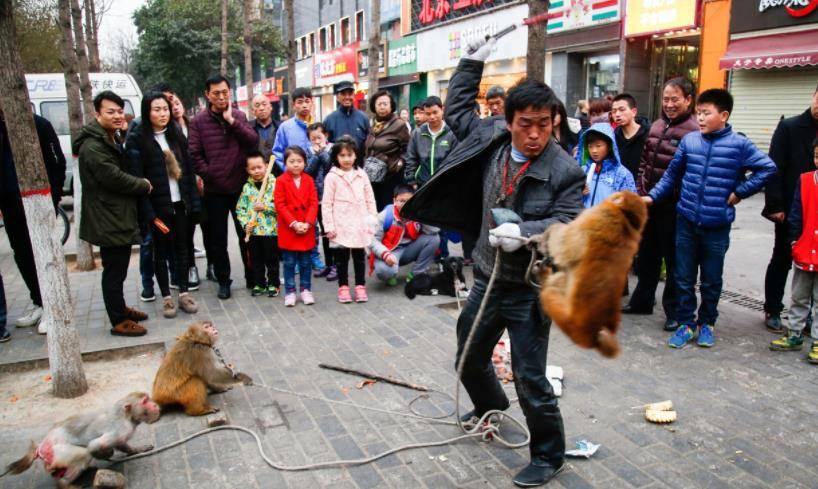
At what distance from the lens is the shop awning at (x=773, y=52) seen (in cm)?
1184

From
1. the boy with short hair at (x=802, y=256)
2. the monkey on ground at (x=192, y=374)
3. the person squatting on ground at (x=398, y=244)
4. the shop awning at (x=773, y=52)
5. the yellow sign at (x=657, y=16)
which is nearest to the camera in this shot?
the monkey on ground at (x=192, y=374)

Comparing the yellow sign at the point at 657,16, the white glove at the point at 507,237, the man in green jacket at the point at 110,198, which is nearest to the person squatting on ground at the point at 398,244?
the man in green jacket at the point at 110,198

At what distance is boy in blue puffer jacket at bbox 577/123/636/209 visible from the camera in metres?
5.41

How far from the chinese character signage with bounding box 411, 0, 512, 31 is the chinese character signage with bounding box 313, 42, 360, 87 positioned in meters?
6.61

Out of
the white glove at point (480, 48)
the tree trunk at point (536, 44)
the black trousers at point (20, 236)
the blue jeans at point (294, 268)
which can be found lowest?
the blue jeans at point (294, 268)

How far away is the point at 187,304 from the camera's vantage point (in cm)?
604

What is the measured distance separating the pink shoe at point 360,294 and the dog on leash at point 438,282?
474mm

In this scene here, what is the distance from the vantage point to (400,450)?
352cm

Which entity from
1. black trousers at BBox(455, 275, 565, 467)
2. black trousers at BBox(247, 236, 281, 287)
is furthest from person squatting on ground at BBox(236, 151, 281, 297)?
black trousers at BBox(455, 275, 565, 467)

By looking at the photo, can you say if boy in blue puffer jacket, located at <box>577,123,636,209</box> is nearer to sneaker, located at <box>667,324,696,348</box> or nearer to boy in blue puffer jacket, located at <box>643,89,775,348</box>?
boy in blue puffer jacket, located at <box>643,89,775,348</box>

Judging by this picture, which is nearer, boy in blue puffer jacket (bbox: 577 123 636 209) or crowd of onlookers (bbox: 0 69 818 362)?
crowd of onlookers (bbox: 0 69 818 362)

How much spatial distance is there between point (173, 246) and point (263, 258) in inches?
37.1

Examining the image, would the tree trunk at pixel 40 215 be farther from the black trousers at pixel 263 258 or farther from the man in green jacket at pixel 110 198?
the black trousers at pixel 263 258

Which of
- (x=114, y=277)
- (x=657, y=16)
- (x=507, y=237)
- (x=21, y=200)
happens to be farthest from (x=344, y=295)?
(x=657, y=16)
